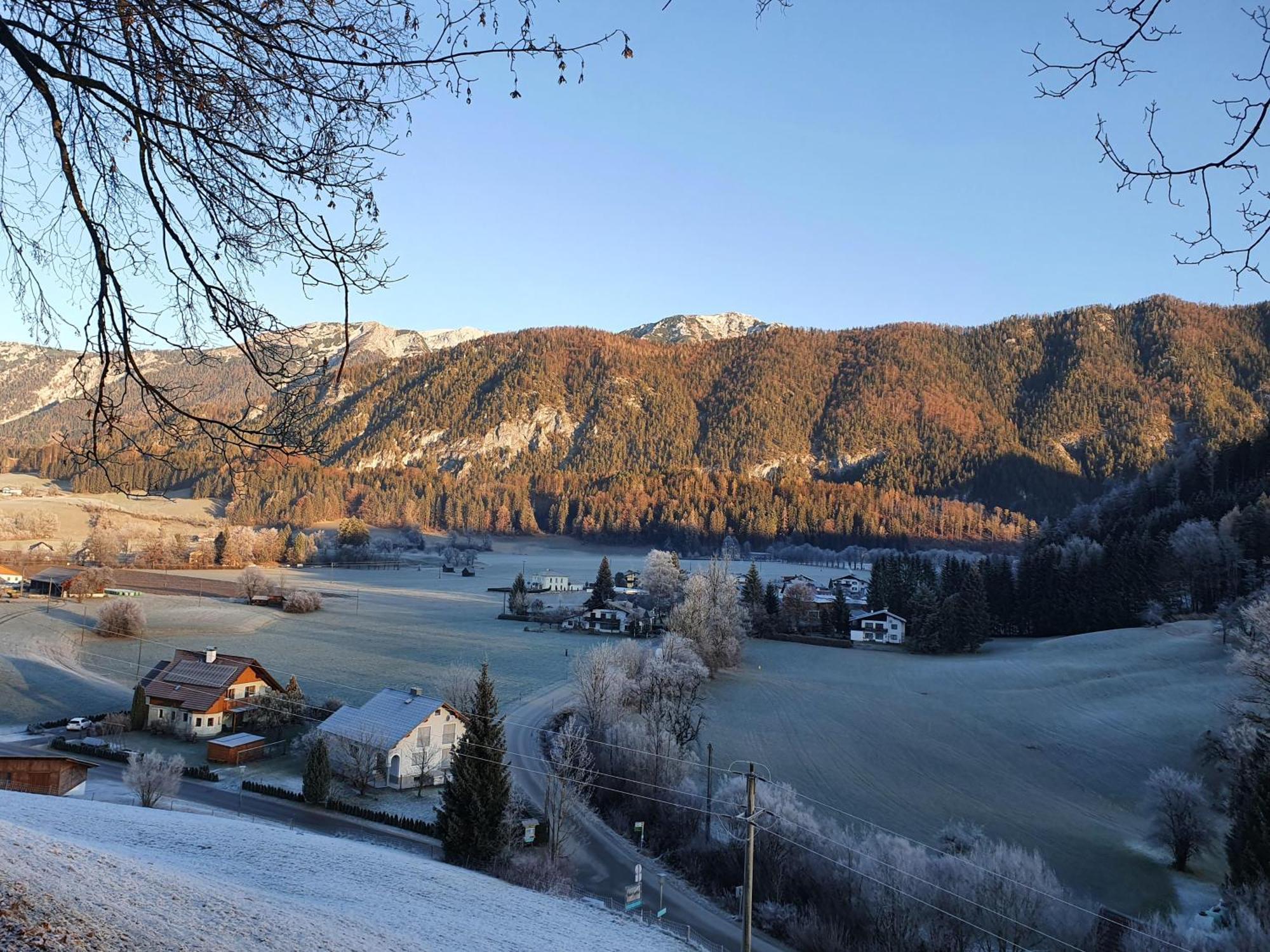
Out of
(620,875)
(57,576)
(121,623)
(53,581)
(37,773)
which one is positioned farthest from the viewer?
(57,576)

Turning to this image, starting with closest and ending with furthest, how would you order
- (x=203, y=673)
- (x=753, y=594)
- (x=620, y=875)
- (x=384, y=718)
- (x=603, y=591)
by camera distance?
1. (x=620, y=875)
2. (x=384, y=718)
3. (x=203, y=673)
4. (x=753, y=594)
5. (x=603, y=591)

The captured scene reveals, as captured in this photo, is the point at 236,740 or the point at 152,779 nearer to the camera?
the point at 152,779

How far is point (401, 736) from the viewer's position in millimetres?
22188

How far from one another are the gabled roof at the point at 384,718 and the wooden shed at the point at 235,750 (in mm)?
2158

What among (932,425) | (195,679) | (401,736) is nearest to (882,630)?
(401,736)

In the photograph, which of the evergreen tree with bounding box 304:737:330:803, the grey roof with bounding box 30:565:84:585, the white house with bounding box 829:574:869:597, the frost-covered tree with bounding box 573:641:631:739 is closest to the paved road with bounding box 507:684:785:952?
the frost-covered tree with bounding box 573:641:631:739

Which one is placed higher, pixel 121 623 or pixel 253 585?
pixel 253 585

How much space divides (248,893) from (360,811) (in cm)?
1226

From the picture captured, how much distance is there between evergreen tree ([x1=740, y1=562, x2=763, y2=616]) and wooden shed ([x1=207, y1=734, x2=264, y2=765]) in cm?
3529

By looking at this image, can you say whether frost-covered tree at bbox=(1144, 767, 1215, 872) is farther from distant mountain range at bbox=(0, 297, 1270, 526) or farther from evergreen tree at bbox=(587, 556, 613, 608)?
distant mountain range at bbox=(0, 297, 1270, 526)

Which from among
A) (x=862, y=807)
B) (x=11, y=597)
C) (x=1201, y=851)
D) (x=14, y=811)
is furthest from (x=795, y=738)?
(x=11, y=597)

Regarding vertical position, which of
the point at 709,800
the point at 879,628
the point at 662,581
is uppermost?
the point at 662,581

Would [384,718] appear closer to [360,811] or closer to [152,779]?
[360,811]

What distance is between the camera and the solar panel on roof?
27094 millimetres
